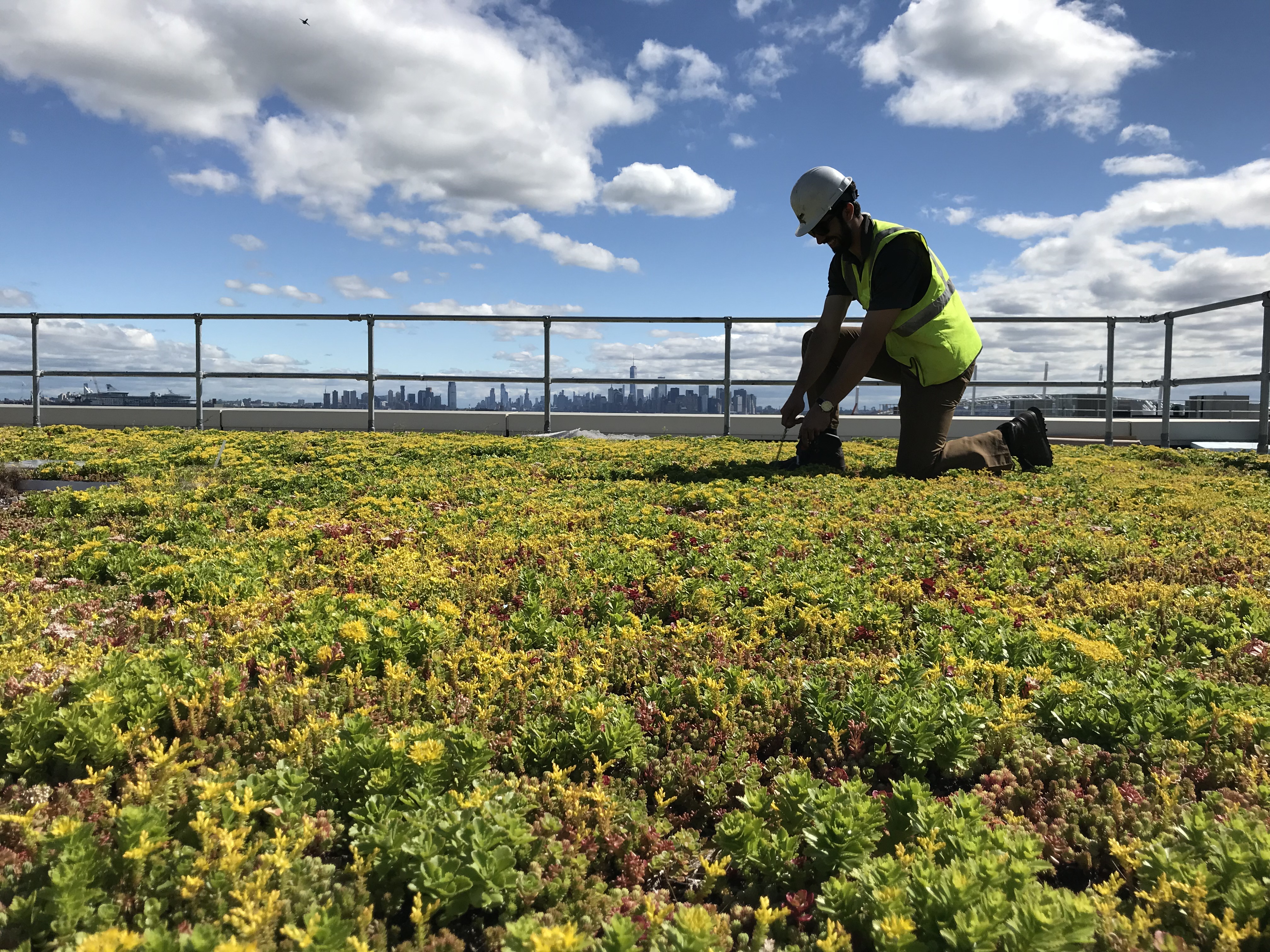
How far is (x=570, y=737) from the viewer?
2.17 m

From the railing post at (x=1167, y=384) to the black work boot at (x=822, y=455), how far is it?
19.6 ft

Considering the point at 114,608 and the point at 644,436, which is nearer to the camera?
the point at 114,608

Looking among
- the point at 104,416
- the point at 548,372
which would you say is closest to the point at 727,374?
the point at 548,372

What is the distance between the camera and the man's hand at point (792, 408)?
22.4 ft

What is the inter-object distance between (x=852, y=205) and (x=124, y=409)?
12529 mm

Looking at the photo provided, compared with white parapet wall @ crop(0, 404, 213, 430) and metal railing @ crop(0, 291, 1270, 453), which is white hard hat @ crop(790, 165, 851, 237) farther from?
white parapet wall @ crop(0, 404, 213, 430)

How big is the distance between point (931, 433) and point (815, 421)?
4.01 ft

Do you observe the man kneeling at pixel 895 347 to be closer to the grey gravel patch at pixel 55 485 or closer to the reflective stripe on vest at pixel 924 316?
the reflective stripe on vest at pixel 924 316

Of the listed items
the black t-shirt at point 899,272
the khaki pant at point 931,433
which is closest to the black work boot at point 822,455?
the khaki pant at point 931,433

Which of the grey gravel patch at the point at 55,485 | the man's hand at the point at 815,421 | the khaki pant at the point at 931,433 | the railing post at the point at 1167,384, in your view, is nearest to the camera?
the grey gravel patch at the point at 55,485

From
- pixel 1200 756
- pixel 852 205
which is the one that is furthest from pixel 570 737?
pixel 852 205

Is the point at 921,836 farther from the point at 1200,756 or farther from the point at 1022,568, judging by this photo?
the point at 1022,568

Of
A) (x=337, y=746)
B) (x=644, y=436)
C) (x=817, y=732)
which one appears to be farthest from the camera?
(x=644, y=436)

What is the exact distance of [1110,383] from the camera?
439 inches
